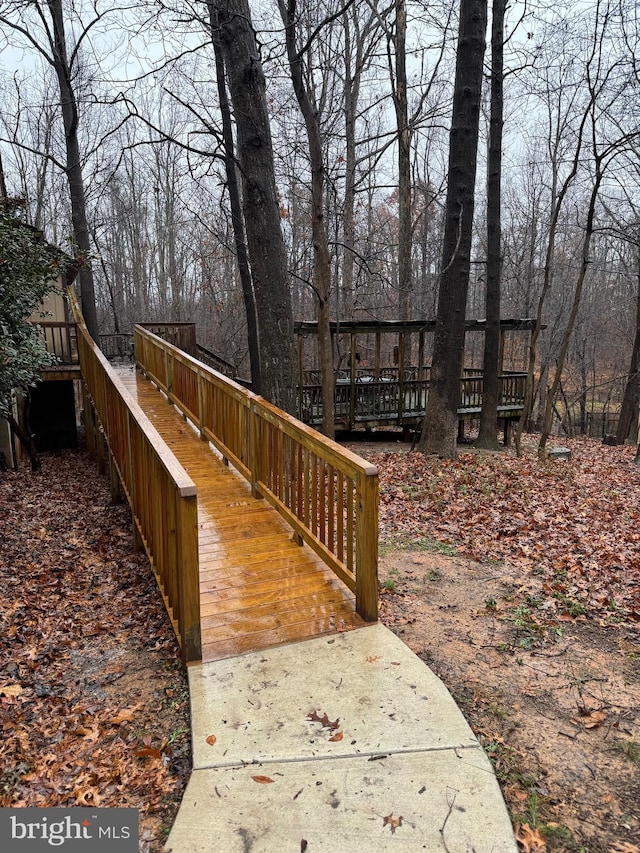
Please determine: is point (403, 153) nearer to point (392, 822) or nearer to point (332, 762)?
point (332, 762)

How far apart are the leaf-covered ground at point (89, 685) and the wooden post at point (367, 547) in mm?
1248

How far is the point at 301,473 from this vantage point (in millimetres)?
4738

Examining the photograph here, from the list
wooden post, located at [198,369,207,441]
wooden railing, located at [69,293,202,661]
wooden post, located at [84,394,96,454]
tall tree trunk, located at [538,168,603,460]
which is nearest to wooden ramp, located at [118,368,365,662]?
wooden railing, located at [69,293,202,661]

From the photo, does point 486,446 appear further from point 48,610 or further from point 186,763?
point 186,763

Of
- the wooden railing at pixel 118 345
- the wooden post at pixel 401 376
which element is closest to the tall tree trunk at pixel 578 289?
the wooden post at pixel 401 376

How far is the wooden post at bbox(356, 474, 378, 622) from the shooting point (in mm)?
3631

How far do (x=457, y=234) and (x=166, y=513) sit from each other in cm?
804

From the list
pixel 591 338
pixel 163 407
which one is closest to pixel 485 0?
pixel 163 407

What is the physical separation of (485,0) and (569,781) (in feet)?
35.2

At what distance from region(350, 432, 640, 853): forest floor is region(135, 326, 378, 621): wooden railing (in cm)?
64

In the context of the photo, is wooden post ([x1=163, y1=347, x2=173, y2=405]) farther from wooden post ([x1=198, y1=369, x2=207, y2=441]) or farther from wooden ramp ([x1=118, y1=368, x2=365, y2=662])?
wooden ramp ([x1=118, y1=368, x2=365, y2=662])

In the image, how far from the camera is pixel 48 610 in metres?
4.91

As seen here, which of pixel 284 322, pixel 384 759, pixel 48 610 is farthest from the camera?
pixel 284 322

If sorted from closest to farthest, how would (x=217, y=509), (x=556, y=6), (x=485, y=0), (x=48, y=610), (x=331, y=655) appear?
1. (x=331, y=655)
2. (x=48, y=610)
3. (x=217, y=509)
4. (x=485, y=0)
5. (x=556, y=6)
